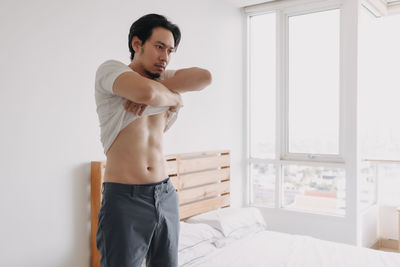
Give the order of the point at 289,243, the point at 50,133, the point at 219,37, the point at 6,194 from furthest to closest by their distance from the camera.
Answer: the point at 219,37
the point at 289,243
the point at 50,133
the point at 6,194

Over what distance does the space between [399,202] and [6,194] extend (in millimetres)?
3479

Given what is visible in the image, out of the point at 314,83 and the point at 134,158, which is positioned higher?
the point at 314,83

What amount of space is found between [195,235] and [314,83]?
1927 mm

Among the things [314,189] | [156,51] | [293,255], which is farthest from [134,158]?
[314,189]

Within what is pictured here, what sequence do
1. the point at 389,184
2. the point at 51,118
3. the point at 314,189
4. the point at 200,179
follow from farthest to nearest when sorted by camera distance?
the point at 389,184, the point at 314,189, the point at 200,179, the point at 51,118

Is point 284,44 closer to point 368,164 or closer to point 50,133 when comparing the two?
point 368,164

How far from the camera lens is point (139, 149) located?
52.1 inches

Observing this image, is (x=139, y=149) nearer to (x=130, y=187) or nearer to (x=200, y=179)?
(x=130, y=187)

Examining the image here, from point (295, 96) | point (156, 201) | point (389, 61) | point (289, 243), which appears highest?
point (389, 61)

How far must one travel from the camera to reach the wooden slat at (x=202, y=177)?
291 centimetres

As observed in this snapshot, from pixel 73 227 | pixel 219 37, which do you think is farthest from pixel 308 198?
pixel 73 227

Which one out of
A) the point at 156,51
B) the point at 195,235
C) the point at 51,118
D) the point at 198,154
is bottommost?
the point at 195,235

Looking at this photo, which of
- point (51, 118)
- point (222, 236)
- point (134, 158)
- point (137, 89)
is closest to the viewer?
point (137, 89)

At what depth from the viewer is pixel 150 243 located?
1329 millimetres
